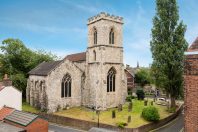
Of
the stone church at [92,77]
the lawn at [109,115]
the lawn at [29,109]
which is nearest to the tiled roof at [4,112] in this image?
the stone church at [92,77]

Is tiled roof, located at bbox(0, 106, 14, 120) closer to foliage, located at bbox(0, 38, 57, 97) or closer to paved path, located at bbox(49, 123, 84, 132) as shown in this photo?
paved path, located at bbox(49, 123, 84, 132)

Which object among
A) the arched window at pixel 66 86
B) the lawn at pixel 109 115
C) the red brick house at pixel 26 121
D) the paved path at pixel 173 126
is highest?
the arched window at pixel 66 86

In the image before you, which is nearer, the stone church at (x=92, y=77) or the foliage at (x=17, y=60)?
the stone church at (x=92, y=77)

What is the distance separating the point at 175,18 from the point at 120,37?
10448 mm

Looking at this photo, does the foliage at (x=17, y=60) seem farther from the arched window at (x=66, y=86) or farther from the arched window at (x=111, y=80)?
the arched window at (x=111, y=80)

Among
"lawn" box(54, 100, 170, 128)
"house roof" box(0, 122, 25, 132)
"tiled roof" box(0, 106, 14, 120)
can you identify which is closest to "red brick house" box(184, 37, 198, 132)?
"house roof" box(0, 122, 25, 132)

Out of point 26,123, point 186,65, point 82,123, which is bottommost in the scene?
point 82,123

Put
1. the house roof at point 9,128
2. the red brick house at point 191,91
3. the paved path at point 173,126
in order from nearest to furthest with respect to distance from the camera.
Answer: the red brick house at point 191,91 → the house roof at point 9,128 → the paved path at point 173,126

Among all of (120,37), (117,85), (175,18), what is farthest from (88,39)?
(175,18)

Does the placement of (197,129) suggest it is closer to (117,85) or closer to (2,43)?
(117,85)

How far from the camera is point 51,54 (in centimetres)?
5641

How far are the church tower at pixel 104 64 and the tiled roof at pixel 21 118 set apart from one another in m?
15.6

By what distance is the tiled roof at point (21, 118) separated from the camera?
71.4 feet

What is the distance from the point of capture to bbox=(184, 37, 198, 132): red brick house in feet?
19.6
